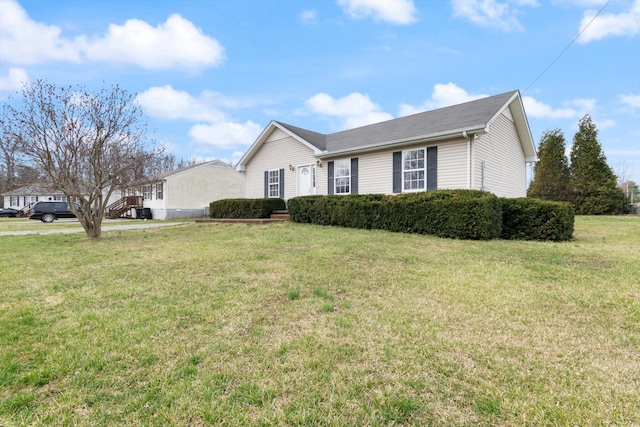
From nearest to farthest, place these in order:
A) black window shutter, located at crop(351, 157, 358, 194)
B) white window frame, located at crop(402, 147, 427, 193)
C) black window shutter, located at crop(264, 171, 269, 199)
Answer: white window frame, located at crop(402, 147, 427, 193), black window shutter, located at crop(351, 157, 358, 194), black window shutter, located at crop(264, 171, 269, 199)

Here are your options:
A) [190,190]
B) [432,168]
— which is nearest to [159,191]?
[190,190]

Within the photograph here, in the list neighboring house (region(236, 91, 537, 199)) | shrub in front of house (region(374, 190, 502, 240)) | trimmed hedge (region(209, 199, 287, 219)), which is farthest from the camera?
trimmed hedge (region(209, 199, 287, 219))

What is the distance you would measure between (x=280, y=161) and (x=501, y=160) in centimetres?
984

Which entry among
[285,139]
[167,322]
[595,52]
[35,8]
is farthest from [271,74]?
[167,322]

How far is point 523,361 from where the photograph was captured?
229 cm

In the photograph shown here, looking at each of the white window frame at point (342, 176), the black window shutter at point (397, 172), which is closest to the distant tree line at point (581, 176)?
the black window shutter at point (397, 172)

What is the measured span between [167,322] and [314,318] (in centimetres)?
142

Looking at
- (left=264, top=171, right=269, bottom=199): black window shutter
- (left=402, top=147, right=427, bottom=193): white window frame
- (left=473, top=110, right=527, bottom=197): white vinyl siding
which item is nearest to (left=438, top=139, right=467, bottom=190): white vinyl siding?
(left=473, top=110, right=527, bottom=197): white vinyl siding

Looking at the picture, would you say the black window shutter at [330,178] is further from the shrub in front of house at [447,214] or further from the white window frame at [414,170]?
the shrub in front of house at [447,214]

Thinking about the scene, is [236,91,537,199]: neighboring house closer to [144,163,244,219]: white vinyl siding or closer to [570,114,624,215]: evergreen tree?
[570,114,624,215]: evergreen tree

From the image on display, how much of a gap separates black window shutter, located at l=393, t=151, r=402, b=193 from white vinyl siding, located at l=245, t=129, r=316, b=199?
3.53 m

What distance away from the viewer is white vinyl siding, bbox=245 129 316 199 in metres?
14.7

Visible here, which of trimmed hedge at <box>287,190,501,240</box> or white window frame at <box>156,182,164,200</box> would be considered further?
white window frame at <box>156,182,164,200</box>

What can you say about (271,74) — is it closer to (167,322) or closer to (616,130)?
(167,322)
